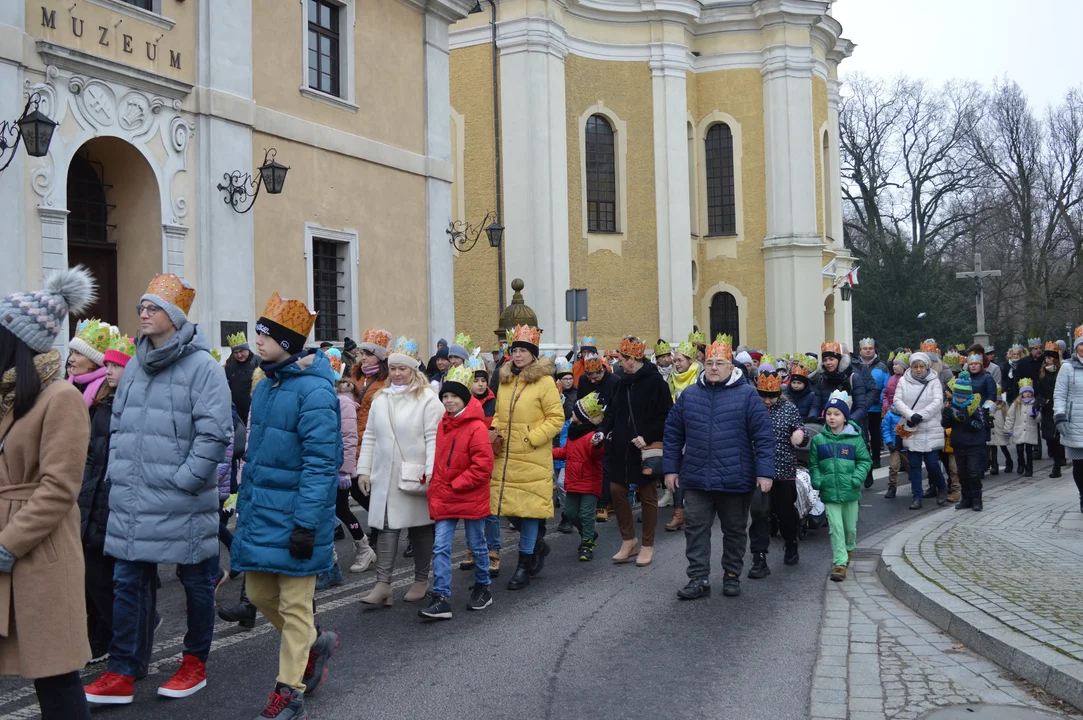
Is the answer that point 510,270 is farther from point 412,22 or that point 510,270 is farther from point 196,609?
point 196,609

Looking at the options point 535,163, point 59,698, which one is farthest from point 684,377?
point 535,163

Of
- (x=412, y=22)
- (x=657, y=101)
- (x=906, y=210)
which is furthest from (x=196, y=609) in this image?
(x=906, y=210)

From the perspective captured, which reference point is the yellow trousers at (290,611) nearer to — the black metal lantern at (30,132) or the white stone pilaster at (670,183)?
the black metal lantern at (30,132)

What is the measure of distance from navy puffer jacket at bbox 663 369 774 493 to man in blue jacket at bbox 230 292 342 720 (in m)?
3.51

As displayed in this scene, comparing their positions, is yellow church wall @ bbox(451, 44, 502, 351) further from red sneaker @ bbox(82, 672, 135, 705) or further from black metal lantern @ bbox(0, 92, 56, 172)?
red sneaker @ bbox(82, 672, 135, 705)

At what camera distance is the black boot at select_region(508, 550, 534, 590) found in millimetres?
8258

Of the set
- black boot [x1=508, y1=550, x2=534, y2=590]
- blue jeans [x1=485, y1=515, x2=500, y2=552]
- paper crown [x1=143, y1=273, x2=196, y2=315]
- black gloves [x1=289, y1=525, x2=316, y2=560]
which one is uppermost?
paper crown [x1=143, y1=273, x2=196, y2=315]

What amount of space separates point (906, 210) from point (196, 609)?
6010cm

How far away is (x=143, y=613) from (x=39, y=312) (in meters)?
2.10

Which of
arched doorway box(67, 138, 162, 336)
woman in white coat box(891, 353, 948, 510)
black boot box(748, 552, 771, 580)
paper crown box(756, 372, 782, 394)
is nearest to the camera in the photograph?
black boot box(748, 552, 771, 580)

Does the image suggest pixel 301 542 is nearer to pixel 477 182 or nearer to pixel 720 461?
pixel 720 461

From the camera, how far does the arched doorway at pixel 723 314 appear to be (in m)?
37.2

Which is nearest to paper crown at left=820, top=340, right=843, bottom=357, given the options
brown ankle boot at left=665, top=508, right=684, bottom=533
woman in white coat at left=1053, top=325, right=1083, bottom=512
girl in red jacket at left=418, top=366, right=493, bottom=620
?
woman in white coat at left=1053, top=325, right=1083, bottom=512

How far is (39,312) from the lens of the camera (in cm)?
411
